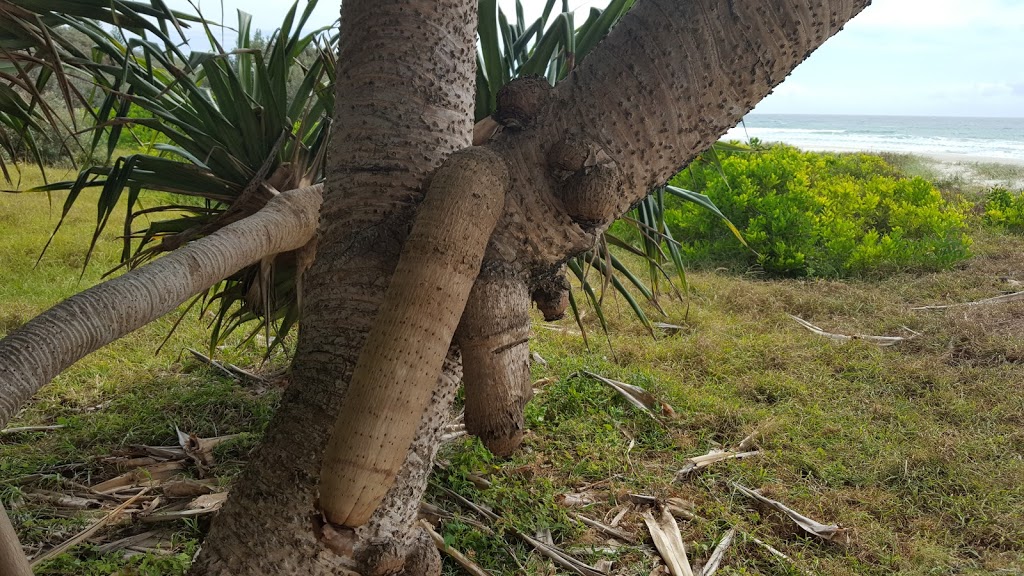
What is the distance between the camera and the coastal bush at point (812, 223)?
20.4ft

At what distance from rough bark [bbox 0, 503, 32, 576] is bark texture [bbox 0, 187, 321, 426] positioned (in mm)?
145

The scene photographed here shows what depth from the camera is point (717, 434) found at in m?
3.37

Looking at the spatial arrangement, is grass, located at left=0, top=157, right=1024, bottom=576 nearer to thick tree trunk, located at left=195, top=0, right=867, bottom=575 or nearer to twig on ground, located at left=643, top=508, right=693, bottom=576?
twig on ground, located at left=643, top=508, right=693, bottom=576

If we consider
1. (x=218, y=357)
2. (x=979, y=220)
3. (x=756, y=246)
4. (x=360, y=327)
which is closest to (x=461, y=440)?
(x=218, y=357)

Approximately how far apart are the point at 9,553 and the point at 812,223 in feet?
21.0

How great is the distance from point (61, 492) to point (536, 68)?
2225 mm

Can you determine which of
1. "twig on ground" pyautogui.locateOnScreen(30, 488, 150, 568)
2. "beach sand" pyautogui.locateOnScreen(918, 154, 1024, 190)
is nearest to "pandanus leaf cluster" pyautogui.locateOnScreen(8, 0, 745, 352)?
"twig on ground" pyautogui.locateOnScreen(30, 488, 150, 568)

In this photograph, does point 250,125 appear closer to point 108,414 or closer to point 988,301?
point 108,414

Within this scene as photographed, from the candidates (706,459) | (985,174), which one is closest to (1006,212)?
(985,174)

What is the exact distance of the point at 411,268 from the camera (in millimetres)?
963

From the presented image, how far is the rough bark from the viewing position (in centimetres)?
92

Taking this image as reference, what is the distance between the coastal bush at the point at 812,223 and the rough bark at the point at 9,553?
5.47 metres

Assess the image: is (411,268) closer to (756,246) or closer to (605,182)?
(605,182)

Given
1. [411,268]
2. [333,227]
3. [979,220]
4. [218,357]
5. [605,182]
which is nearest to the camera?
[411,268]
